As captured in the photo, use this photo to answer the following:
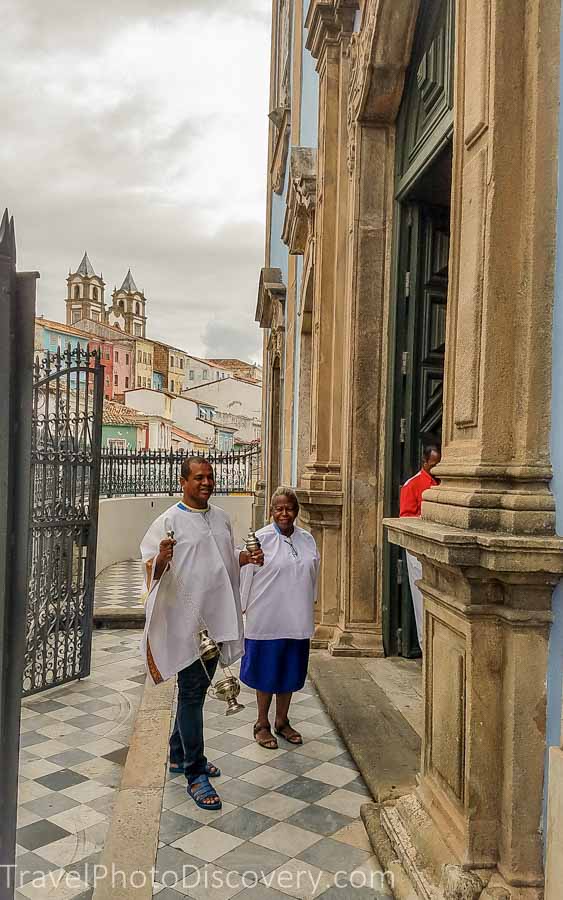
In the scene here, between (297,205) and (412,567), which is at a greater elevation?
(297,205)

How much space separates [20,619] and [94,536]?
455 centimetres

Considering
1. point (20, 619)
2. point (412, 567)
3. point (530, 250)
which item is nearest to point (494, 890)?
point (20, 619)

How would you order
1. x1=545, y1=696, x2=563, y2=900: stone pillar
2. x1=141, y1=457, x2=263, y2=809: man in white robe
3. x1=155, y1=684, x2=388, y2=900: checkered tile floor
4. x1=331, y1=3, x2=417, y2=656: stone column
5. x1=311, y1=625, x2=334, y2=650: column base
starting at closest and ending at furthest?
x1=545, y1=696, x2=563, y2=900: stone pillar, x1=155, y1=684, x2=388, y2=900: checkered tile floor, x1=141, y1=457, x2=263, y2=809: man in white robe, x1=331, y1=3, x2=417, y2=656: stone column, x1=311, y1=625, x2=334, y2=650: column base

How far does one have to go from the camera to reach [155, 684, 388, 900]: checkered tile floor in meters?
2.82

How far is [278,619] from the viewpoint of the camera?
13.7ft

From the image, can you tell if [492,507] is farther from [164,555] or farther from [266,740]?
[266,740]

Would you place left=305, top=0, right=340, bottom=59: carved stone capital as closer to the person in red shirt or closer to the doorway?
the doorway

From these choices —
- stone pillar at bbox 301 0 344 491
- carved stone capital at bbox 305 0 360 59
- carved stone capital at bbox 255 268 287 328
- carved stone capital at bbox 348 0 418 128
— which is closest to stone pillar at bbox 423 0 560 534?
carved stone capital at bbox 348 0 418 128

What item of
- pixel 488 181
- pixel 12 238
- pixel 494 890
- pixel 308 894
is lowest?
pixel 308 894

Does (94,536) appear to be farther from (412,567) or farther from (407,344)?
(407,344)

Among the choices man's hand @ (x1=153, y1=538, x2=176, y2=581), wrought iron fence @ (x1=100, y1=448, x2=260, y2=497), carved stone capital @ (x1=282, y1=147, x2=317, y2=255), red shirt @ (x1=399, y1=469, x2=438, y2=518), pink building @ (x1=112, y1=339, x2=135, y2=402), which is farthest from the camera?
pink building @ (x1=112, y1=339, x2=135, y2=402)

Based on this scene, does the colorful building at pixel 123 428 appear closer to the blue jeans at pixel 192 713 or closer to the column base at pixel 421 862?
the blue jeans at pixel 192 713

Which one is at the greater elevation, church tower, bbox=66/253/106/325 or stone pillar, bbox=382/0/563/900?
church tower, bbox=66/253/106/325

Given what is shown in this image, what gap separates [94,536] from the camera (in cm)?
578
